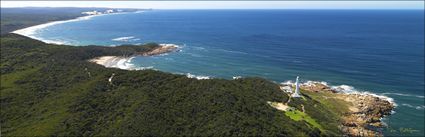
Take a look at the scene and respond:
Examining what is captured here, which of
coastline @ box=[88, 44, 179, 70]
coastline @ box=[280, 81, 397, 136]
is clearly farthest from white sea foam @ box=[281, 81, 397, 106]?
coastline @ box=[88, 44, 179, 70]

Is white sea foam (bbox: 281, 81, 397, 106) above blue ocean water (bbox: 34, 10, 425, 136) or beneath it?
beneath

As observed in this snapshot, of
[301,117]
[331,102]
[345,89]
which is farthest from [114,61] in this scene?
[301,117]

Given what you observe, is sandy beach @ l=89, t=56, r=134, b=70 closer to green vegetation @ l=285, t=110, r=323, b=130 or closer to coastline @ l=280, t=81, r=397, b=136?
coastline @ l=280, t=81, r=397, b=136

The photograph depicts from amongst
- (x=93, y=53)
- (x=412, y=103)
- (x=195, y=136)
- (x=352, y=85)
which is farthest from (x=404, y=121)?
(x=93, y=53)

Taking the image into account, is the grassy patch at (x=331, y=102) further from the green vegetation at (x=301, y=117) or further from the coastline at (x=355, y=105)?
the green vegetation at (x=301, y=117)

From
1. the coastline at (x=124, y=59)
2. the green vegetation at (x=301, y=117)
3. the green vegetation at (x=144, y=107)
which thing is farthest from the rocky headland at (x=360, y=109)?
the coastline at (x=124, y=59)

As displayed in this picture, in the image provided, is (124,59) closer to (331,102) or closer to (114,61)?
(114,61)
